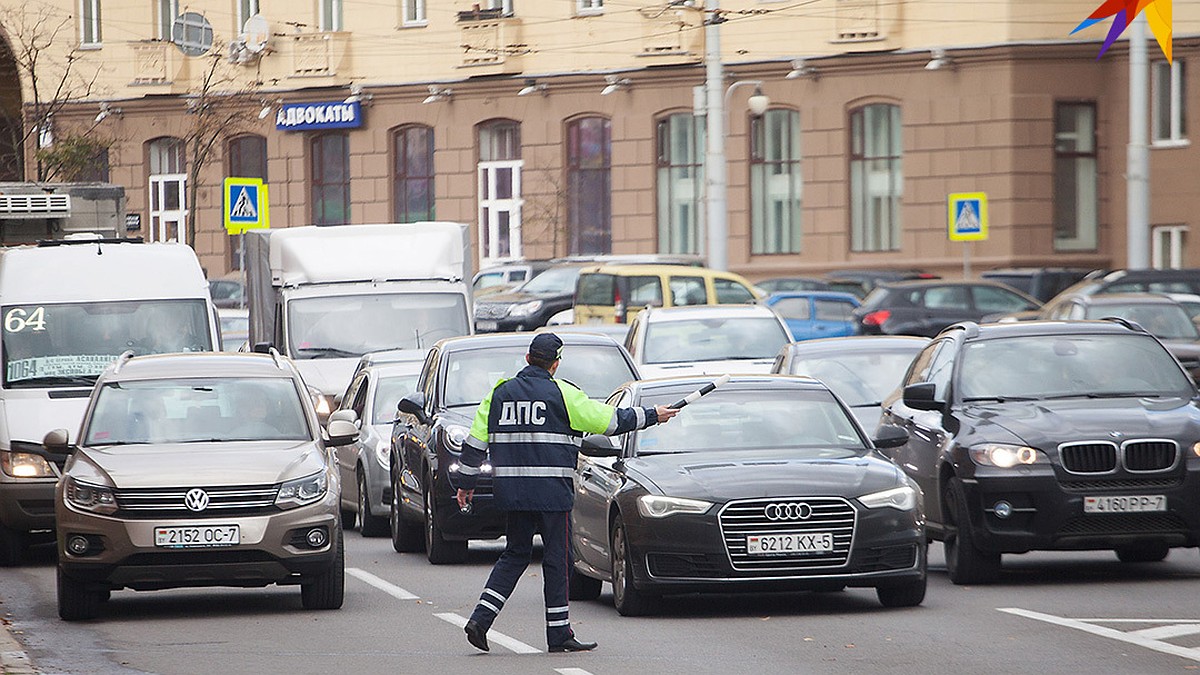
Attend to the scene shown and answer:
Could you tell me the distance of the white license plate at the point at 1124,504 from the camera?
14.1 m

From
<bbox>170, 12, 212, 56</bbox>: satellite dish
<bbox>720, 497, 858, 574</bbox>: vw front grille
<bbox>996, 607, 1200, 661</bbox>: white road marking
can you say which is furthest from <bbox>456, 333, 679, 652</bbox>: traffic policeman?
<bbox>170, 12, 212, 56</bbox>: satellite dish

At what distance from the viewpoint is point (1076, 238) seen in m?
47.8

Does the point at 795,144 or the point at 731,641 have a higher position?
the point at 795,144

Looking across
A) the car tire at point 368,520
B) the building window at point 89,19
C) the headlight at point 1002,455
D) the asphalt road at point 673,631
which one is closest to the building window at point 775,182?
the building window at point 89,19

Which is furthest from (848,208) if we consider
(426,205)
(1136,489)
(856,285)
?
(1136,489)

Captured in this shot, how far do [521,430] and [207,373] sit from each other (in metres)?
3.73

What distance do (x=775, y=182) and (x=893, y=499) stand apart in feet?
123

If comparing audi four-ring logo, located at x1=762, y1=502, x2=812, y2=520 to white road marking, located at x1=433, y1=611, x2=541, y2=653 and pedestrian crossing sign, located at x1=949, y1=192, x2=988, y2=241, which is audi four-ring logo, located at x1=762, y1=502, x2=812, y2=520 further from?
pedestrian crossing sign, located at x1=949, y1=192, x2=988, y2=241

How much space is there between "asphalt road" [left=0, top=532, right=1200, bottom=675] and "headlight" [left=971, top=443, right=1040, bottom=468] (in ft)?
2.54

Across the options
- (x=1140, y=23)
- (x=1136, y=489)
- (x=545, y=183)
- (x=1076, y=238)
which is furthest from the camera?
(x=545, y=183)

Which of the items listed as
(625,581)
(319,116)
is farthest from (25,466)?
(319,116)

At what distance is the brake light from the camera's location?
124 ft

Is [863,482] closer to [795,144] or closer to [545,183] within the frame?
[795,144]

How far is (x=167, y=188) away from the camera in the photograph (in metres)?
59.4
